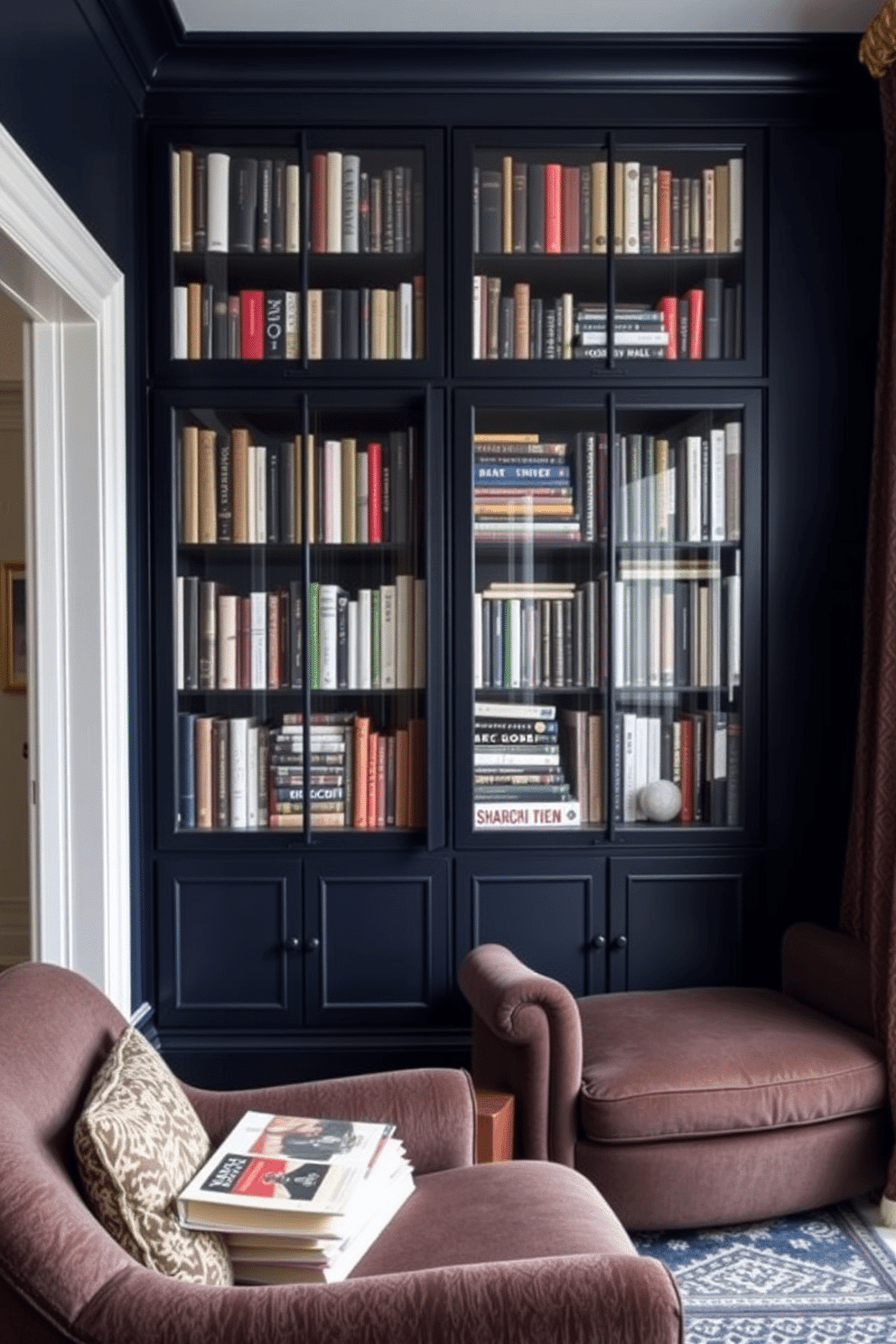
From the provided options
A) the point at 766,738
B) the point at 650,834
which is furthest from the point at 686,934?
the point at 766,738

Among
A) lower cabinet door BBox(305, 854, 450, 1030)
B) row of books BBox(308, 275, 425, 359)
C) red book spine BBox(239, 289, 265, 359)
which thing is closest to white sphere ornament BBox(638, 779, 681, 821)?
lower cabinet door BBox(305, 854, 450, 1030)

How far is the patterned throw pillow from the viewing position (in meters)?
1.74

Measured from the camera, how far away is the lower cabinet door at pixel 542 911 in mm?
3686

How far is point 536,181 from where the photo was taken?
369cm

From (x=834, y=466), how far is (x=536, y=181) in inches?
45.6

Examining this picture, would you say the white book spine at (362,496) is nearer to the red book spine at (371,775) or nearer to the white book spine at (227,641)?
the white book spine at (227,641)

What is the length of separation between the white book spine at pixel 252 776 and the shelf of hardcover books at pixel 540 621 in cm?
62

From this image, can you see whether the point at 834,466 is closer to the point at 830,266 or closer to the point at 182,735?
the point at 830,266

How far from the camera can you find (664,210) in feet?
12.1

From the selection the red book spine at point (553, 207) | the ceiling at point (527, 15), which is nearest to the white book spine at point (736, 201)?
the ceiling at point (527, 15)

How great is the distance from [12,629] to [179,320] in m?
2.25

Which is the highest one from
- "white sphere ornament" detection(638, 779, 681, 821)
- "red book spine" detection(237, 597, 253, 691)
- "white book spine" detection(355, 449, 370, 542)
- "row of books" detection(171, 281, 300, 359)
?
"row of books" detection(171, 281, 300, 359)

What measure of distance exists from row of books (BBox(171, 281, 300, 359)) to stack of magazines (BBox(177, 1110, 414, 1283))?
228 cm

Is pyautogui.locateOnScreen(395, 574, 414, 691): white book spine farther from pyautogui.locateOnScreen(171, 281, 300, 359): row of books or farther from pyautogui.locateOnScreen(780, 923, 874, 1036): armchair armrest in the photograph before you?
pyautogui.locateOnScreen(780, 923, 874, 1036): armchair armrest
